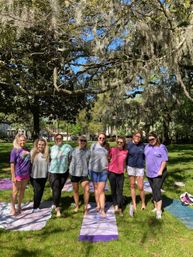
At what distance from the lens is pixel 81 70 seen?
10586 millimetres

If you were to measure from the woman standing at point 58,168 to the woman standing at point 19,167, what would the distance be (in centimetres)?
43

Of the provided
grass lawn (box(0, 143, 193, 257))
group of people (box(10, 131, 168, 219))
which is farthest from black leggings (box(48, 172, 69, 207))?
grass lawn (box(0, 143, 193, 257))

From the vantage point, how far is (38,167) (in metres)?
6.35

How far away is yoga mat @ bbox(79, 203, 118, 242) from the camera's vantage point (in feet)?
16.3

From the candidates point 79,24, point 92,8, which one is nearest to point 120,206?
point 79,24

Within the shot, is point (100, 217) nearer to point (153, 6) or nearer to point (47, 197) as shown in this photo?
point (47, 197)

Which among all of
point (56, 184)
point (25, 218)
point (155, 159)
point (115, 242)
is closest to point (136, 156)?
point (155, 159)

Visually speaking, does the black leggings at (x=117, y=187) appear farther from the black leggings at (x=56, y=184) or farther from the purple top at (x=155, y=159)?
the black leggings at (x=56, y=184)

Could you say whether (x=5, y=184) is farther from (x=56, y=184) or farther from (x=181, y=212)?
(x=181, y=212)

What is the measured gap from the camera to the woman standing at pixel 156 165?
20.5ft

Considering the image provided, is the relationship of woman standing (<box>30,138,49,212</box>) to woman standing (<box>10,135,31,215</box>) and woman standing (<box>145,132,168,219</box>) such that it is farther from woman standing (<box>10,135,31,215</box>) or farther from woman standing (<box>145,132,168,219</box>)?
woman standing (<box>145,132,168,219</box>)

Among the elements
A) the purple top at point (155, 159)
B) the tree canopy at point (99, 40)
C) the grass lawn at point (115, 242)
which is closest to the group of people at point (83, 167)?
the purple top at point (155, 159)

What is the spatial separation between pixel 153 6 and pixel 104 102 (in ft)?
18.5

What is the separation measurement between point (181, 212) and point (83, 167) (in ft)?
6.54
